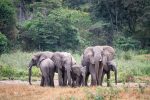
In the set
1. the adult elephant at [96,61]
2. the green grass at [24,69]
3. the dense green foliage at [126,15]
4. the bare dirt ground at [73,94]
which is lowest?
the green grass at [24,69]

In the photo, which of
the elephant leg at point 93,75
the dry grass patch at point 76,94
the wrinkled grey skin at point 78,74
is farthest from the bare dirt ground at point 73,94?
the elephant leg at point 93,75

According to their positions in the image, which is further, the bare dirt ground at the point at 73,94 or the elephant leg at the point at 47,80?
the elephant leg at the point at 47,80

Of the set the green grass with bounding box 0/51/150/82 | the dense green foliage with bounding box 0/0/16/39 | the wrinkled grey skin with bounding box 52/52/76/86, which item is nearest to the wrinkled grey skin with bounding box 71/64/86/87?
the wrinkled grey skin with bounding box 52/52/76/86

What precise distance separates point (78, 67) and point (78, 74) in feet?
1.22

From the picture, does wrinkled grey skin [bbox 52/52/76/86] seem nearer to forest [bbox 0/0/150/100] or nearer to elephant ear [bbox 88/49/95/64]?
elephant ear [bbox 88/49/95/64]

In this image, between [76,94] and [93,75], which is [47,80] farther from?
[76,94]

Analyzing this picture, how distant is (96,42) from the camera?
50.6m

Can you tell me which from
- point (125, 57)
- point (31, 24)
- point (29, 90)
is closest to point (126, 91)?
point (29, 90)

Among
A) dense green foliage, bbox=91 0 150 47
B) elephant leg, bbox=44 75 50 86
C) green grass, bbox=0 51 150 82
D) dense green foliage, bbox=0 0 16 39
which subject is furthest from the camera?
dense green foliage, bbox=91 0 150 47

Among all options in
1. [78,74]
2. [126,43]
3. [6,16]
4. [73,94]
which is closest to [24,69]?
[78,74]

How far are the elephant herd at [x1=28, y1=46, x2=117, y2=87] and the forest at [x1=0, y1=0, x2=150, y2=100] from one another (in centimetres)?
335

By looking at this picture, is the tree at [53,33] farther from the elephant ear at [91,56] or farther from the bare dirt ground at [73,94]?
the bare dirt ground at [73,94]

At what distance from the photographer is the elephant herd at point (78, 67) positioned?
2164 cm

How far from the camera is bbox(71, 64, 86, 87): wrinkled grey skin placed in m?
21.5
